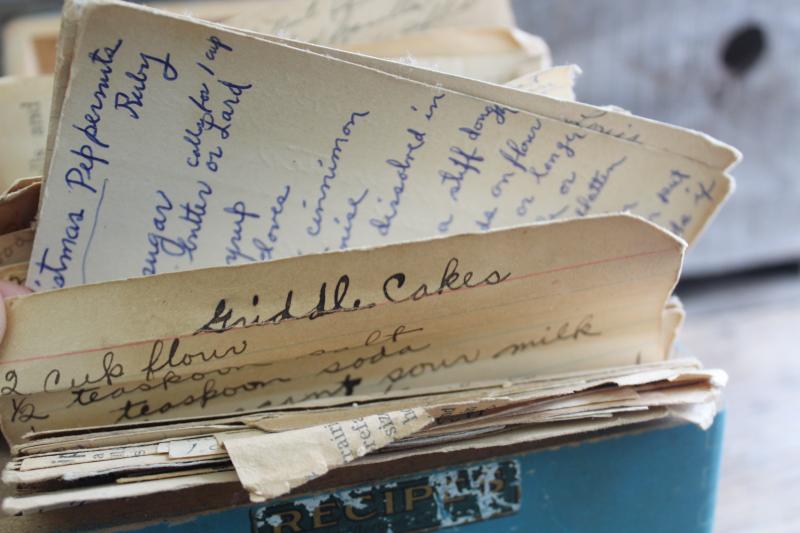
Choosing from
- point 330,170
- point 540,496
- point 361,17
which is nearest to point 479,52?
point 361,17

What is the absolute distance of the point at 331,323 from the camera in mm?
379

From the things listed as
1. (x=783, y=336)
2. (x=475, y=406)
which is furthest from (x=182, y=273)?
(x=783, y=336)

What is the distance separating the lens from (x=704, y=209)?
442mm

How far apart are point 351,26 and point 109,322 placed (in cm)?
27

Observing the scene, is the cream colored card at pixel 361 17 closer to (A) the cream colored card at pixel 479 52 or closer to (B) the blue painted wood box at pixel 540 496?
(A) the cream colored card at pixel 479 52

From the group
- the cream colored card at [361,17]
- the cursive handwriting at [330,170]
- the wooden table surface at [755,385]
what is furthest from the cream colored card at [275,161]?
the wooden table surface at [755,385]

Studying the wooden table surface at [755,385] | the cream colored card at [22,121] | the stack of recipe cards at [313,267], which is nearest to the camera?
the stack of recipe cards at [313,267]

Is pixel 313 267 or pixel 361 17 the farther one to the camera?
pixel 361 17

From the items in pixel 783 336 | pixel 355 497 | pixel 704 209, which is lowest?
pixel 355 497

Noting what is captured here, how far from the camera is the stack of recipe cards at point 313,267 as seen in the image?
344 mm

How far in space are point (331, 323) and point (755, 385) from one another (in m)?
0.72

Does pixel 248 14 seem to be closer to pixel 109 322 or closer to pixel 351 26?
pixel 351 26

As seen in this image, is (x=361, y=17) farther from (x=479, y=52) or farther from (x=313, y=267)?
(x=313, y=267)

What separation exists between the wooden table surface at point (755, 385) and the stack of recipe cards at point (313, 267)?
0.86ft
